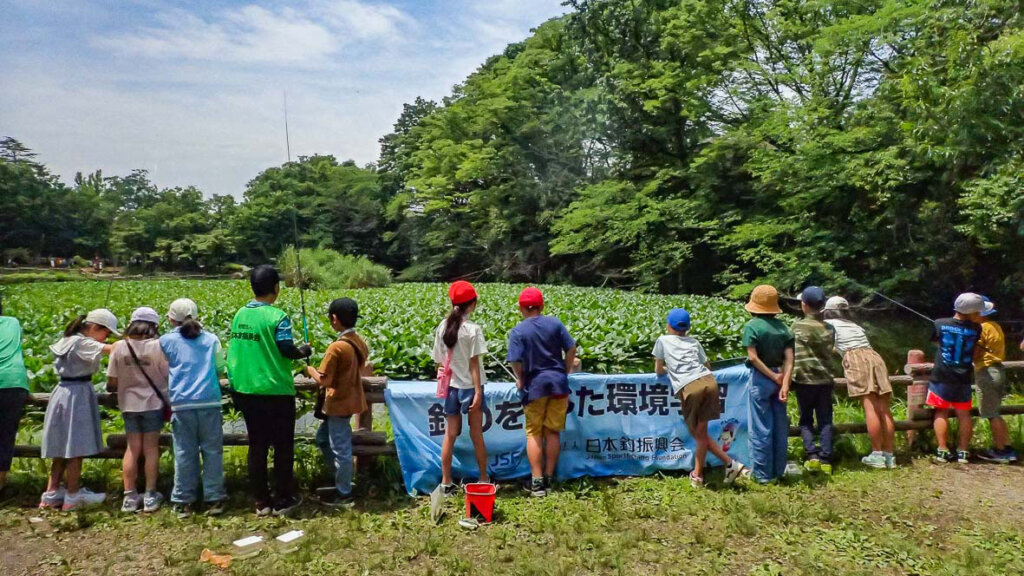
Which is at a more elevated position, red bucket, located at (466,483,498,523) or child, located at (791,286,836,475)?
child, located at (791,286,836,475)

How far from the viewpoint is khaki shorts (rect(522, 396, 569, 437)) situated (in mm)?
4633

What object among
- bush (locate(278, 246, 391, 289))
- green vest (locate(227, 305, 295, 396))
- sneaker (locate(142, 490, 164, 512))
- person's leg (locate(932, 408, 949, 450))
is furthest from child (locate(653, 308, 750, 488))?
bush (locate(278, 246, 391, 289))

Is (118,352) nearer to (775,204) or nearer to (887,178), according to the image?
(887,178)

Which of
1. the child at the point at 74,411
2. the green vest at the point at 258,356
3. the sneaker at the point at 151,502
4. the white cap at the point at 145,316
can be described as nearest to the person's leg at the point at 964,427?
the green vest at the point at 258,356

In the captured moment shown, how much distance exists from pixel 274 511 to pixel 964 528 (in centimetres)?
470

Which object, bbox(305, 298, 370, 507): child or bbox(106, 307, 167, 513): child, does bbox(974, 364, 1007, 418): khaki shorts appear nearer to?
bbox(305, 298, 370, 507): child

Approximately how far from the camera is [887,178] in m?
17.0

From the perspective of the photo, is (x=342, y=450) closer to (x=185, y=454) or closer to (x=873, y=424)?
(x=185, y=454)

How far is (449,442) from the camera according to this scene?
452 cm

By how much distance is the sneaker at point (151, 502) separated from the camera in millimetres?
4344

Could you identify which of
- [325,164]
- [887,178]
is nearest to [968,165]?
[887,178]

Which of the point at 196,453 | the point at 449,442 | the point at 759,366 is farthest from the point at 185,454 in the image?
the point at 759,366

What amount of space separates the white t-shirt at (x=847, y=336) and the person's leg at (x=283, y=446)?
4518mm

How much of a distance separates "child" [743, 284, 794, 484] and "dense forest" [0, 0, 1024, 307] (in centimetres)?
381
